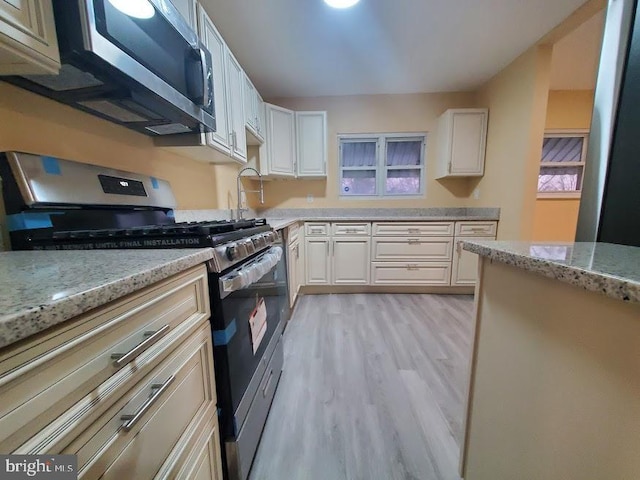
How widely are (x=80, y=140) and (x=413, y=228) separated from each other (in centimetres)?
282

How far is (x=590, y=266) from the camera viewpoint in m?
0.48

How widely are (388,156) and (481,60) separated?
4.34 feet

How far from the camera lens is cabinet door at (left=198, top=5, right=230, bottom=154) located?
4.83 feet

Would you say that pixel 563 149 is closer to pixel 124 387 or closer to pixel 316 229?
pixel 316 229

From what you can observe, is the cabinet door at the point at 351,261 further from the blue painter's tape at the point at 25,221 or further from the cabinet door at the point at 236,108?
the blue painter's tape at the point at 25,221

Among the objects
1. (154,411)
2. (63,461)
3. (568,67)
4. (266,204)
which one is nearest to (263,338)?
(154,411)

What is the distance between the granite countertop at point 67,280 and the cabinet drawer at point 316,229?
7.39 feet

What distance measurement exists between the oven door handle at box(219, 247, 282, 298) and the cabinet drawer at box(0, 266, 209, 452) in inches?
6.5

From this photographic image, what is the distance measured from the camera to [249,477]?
3.26 ft

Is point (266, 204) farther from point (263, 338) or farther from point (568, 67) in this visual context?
point (568, 67)

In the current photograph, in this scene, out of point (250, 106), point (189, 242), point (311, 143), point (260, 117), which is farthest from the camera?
point (311, 143)

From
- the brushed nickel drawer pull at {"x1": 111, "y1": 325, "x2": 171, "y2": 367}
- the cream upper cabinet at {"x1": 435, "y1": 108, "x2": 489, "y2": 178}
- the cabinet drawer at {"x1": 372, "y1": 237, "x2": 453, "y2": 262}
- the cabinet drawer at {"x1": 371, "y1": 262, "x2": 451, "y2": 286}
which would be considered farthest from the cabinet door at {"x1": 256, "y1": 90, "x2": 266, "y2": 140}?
the brushed nickel drawer pull at {"x1": 111, "y1": 325, "x2": 171, "y2": 367}

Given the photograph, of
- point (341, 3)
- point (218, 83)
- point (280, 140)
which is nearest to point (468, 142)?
point (341, 3)

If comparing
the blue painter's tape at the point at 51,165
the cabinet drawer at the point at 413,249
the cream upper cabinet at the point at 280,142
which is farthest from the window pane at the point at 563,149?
the blue painter's tape at the point at 51,165
